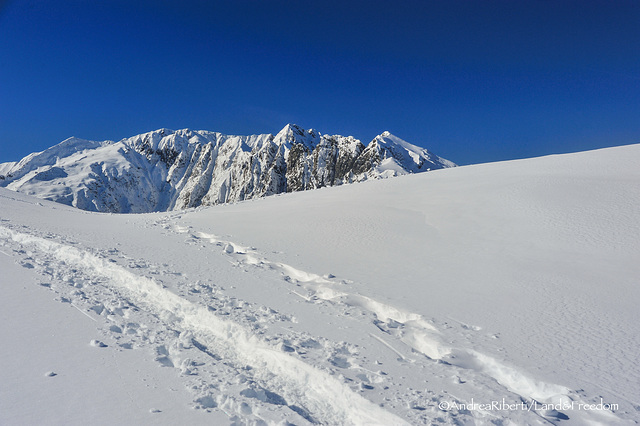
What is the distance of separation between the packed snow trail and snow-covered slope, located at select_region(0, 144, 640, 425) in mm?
26

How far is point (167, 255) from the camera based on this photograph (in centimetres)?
1112

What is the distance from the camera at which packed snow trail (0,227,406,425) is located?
4473 millimetres

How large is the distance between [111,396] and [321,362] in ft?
8.92

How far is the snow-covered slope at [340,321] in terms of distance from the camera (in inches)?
174

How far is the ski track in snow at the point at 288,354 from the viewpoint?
4438 mm

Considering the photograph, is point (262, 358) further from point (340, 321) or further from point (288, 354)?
point (340, 321)

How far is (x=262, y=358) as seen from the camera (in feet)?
18.5

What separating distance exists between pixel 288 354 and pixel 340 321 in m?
1.56

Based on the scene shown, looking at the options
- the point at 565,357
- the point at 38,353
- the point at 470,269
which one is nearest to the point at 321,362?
the point at 565,357

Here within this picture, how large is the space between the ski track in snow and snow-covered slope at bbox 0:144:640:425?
28 millimetres

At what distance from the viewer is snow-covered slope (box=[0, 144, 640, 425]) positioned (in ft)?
14.5

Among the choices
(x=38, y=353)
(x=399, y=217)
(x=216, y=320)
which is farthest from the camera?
(x=399, y=217)

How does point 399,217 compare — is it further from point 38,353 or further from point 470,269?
point 38,353

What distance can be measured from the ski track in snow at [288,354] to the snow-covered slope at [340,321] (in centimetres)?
3
